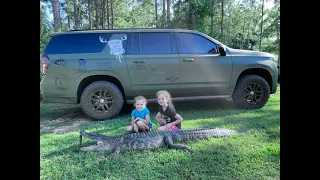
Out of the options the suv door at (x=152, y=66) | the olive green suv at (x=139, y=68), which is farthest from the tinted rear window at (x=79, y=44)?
the suv door at (x=152, y=66)

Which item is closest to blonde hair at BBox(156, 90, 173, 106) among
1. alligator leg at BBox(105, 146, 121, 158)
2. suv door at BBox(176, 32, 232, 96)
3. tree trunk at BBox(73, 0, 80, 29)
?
suv door at BBox(176, 32, 232, 96)

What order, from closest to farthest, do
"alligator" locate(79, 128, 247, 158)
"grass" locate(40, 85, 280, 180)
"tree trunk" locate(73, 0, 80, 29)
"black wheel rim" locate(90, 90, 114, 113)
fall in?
"grass" locate(40, 85, 280, 180) → "alligator" locate(79, 128, 247, 158) → "tree trunk" locate(73, 0, 80, 29) → "black wheel rim" locate(90, 90, 114, 113)

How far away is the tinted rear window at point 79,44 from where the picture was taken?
70.7 inches

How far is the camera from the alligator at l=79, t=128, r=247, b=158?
1.71 metres

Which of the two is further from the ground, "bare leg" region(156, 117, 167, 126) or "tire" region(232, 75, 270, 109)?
"tire" region(232, 75, 270, 109)

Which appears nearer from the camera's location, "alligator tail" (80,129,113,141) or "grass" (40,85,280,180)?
"grass" (40,85,280,180)

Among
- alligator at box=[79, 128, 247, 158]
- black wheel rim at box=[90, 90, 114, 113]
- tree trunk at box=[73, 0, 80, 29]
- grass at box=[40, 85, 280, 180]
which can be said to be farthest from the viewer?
black wheel rim at box=[90, 90, 114, 113]

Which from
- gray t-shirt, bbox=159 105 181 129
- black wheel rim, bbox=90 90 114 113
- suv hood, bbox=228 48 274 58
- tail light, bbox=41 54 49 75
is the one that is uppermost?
suv hood, bbox=228 48 274 58

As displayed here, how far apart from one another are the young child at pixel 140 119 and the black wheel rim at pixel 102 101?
21cm

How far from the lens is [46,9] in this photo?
176 centimetres

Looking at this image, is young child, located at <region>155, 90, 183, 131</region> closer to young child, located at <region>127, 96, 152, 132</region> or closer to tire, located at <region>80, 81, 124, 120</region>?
young child, located at <region>127, 96, 152, 132</region>

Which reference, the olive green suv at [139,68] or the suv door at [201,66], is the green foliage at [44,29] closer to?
the olive green suv at [139,68]

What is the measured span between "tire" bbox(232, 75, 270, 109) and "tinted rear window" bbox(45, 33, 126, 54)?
3.21ft
